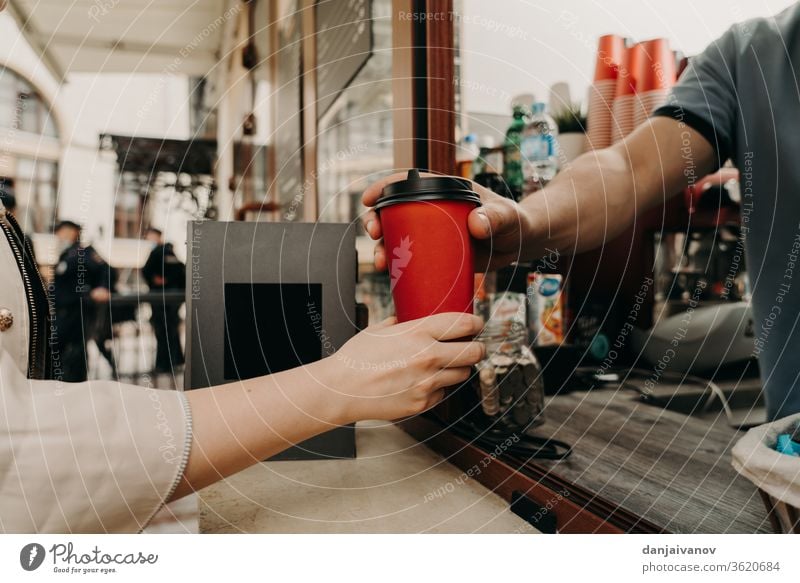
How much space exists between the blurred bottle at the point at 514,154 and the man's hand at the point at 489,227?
0.27 m

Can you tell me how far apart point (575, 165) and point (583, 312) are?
1.37 ft

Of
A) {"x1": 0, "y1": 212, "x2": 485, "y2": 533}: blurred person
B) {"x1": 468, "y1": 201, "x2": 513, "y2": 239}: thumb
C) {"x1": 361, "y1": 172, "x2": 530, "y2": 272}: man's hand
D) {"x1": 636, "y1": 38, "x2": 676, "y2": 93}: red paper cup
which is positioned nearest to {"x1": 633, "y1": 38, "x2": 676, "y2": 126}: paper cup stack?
{"x1": 636, "y1": 38, "x2": 676, "y2": 93}: red paper cup

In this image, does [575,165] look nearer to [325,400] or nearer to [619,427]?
[619,427]

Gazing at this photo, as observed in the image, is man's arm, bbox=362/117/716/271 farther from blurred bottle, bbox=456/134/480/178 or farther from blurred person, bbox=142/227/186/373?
blurred person, bbox=142/227/186/373

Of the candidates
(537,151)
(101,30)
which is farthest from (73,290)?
(537,151)

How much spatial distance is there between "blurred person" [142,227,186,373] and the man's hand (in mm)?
2142

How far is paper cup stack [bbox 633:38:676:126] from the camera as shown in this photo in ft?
2.53

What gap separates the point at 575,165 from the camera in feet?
2.07

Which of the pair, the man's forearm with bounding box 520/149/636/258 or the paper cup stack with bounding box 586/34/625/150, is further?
the paper cup stack with bounding box 586/34/625/150

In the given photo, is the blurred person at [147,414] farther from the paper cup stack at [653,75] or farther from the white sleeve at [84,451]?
the paper cup stack at [653,75]

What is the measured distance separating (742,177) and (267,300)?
565 mm

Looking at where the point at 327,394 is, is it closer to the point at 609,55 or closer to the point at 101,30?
the point at 609,55

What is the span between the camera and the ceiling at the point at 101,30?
58cm
